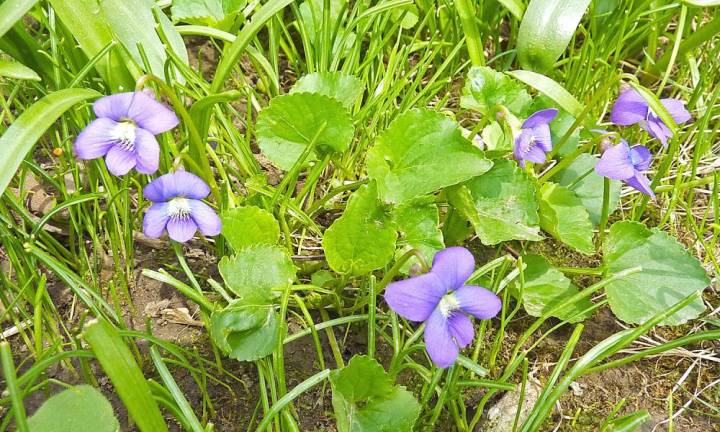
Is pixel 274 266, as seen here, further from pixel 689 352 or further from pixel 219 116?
pixel 689 352

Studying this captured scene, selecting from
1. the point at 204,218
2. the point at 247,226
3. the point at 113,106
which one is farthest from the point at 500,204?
the point at 113,106

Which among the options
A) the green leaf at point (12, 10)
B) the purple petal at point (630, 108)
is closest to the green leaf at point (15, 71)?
the green leaf at point (12, 10)

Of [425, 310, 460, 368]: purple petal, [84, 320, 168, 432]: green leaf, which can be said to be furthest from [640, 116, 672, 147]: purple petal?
[84, 320, 168, 432]: green leaf

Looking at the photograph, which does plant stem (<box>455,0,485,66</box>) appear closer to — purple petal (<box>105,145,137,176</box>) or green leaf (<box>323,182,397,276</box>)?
green leaf (<box>323,182,397,276</box>)

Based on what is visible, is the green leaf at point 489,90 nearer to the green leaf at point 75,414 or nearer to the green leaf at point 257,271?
the green leaf at point 257,271

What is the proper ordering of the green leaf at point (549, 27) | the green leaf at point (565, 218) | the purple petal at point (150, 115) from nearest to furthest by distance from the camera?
the purple petal at point (150, 115) < the green leaf at point (565, 218) < the green leaf at point (549, 27)

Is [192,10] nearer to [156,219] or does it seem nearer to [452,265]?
[156,219]

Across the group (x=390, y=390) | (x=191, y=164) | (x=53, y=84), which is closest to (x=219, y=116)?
(x=191, y=164)
